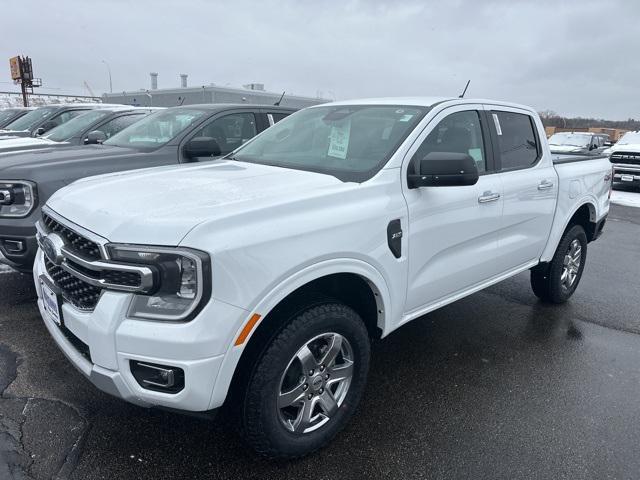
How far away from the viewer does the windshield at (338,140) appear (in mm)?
2984

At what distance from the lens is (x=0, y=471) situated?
2330mm

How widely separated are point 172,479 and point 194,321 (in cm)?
92

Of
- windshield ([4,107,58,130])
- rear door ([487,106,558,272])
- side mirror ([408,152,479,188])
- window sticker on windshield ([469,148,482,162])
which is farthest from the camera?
windshield ([4,107,58,130])

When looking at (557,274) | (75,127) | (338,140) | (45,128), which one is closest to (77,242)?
(338,140)

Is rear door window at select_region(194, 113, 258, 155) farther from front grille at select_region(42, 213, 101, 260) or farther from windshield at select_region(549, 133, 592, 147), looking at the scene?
windshield at select_region(549, 133, 592, 147)

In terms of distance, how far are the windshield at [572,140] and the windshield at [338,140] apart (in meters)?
15.4

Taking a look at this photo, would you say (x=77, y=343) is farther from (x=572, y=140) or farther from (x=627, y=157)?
(x=572, y=140)

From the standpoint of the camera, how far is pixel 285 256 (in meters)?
2.18

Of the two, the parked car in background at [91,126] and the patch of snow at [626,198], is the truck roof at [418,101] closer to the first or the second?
the parked car in background at [91,126]

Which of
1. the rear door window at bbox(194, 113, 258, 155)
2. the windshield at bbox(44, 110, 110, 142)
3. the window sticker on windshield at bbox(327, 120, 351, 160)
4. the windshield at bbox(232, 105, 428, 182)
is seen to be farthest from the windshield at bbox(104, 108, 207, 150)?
the window sticker on windshield at bbox(327, 120, 351, 160)

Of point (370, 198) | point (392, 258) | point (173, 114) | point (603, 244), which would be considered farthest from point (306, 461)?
point (603, 244)

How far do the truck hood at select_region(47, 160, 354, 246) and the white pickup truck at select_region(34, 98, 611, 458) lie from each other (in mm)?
13

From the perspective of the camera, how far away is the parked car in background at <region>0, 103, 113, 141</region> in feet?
30.6

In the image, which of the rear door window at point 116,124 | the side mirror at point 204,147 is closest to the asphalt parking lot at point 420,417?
the side mirror at point 204,147
